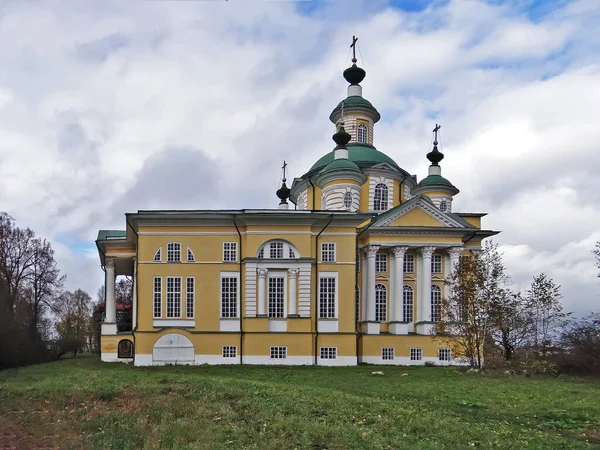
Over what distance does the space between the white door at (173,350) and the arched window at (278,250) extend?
20.7 ft

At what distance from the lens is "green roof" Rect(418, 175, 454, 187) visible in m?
44.8

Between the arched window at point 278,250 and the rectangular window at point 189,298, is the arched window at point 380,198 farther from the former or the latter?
the rectangular window at point 189,298

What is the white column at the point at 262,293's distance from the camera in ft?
102

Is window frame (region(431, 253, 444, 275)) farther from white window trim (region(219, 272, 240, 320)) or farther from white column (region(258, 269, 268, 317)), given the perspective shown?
white window trim (region(219, 272, 240, 320))

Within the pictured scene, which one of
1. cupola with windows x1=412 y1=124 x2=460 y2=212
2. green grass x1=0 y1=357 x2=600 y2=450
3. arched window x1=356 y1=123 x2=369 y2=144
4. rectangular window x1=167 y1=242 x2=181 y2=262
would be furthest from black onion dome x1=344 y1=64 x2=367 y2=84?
green grass x1=0 y1=357 x2=600 y2=450

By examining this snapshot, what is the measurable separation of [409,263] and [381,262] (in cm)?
188

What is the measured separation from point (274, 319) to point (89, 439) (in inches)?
814

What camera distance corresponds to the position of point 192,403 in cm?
1375

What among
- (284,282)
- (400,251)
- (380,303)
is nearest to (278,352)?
(284,282)

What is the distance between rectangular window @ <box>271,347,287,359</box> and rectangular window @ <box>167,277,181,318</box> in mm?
5646

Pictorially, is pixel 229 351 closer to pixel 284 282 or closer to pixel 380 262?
pixel 284 282

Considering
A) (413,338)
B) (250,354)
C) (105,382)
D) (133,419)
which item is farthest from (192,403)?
(413,338)

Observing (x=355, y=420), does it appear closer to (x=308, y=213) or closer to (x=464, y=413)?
(x=464, y=413)

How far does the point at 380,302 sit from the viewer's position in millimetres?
36156
